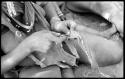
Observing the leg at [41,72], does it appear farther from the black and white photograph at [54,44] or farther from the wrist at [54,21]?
the wrist at [54,21]

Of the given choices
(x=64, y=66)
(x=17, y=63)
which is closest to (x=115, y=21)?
(x=64, y=66)

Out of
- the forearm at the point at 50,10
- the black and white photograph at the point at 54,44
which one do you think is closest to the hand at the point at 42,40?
the black and white photograph at the point at 54,44

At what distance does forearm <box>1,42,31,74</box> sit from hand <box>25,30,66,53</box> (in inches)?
0.9

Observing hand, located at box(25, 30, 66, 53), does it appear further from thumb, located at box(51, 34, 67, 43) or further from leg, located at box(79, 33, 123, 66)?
leg, located at box(79, 33, 123, 66)

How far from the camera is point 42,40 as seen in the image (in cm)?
82

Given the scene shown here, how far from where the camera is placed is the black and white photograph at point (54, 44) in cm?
81

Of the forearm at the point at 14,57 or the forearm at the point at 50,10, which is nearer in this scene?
the forearm at the point at 14,57

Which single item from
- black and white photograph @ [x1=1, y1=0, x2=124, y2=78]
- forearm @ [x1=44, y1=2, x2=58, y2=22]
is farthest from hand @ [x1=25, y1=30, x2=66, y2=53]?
forearm @ [x1=44, y1=2, x2=58, y2=22]

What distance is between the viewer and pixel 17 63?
813 mm

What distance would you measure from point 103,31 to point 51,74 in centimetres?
31

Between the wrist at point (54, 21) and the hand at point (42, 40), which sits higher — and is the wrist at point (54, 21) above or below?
above

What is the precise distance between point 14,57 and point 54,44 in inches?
5.7

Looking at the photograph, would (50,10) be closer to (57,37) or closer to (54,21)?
(54,21)

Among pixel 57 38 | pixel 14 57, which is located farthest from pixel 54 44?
pixel 14 57
